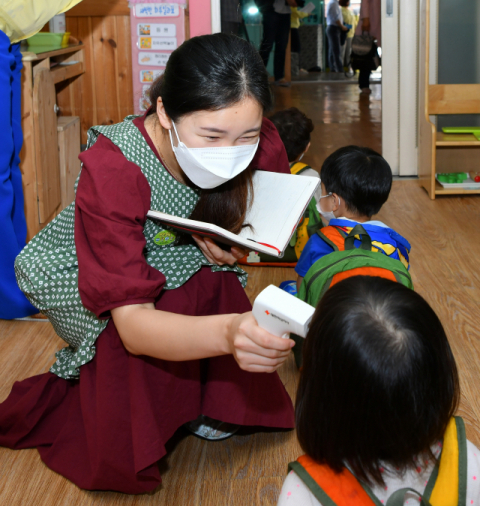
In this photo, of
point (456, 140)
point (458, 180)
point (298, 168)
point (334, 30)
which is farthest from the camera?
point (334, 30)

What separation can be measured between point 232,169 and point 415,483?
2.08 feet

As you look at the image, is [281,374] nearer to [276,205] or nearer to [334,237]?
[334,237]

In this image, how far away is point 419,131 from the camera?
3.46m

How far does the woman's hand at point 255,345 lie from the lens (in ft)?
2.55

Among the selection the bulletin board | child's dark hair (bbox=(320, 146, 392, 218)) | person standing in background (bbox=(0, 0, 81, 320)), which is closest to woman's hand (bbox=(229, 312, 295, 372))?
child's dark hair (bbox=(320, 146, 392, 218))

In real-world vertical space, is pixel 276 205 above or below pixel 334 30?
below

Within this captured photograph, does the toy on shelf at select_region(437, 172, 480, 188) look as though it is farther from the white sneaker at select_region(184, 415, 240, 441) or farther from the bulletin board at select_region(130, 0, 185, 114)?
the white sneaker at select_region(184, 415, 240, 441)

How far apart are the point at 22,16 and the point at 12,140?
38 centimetres

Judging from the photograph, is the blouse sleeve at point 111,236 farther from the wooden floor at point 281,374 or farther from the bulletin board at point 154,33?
the bulletin board at point 154,33

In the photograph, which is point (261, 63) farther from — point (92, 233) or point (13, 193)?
point (13, 193)

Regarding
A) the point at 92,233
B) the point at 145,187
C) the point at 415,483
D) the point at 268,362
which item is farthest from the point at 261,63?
the point at 415,483

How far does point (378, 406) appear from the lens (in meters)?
0.72

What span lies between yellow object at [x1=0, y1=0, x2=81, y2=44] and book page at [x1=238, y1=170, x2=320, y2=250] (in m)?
1.02

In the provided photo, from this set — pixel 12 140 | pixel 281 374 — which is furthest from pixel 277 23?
pixel 281 374
